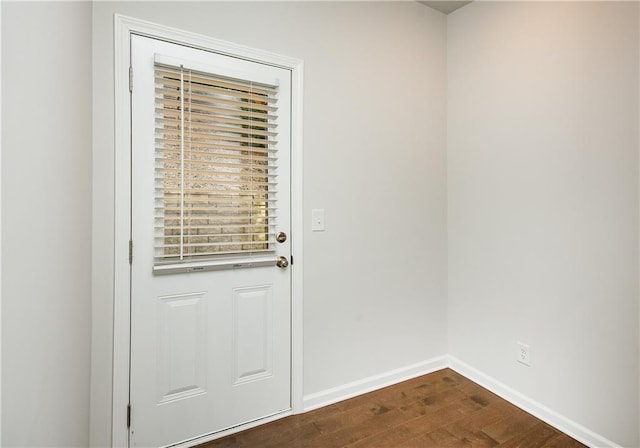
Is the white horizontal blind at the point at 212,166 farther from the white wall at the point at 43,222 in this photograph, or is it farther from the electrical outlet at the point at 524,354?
the electrical outlet at the point at 524,354

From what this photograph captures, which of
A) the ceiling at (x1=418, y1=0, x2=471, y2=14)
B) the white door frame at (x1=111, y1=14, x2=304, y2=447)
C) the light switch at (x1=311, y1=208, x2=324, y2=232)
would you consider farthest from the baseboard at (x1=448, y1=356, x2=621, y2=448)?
the ceiling at (x1=418, y1=0, x2=471, y2=14)

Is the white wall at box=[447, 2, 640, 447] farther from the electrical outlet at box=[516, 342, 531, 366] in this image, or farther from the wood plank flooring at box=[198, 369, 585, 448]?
the wood plank flooring at box=[198, 369, 585, 448]

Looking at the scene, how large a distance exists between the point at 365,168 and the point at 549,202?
1079mm

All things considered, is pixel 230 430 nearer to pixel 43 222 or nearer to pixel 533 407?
pixel 43 222

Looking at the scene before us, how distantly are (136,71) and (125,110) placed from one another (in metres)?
0.19

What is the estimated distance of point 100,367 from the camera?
5.18 feet

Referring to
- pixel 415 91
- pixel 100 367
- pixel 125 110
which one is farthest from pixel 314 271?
pixel 415 91

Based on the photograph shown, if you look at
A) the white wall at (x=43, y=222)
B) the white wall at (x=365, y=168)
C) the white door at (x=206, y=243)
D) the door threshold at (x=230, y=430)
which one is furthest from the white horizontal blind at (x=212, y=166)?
the door threshold at (x=230, y=430)

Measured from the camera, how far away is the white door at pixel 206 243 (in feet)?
5.47

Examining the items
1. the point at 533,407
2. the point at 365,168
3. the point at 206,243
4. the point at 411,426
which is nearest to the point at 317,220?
the point at 365,168

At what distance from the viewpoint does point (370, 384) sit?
7.60ft

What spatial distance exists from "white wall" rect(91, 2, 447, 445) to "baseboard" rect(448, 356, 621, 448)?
213mm

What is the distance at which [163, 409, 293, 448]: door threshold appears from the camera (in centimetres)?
177

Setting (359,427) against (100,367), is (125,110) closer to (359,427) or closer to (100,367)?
(100,367)
